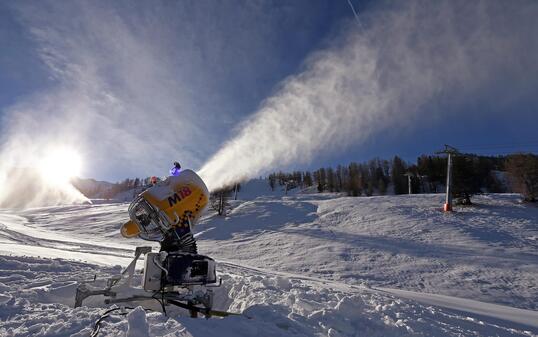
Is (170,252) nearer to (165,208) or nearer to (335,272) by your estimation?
(165,208)

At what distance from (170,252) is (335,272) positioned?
10.6 metres

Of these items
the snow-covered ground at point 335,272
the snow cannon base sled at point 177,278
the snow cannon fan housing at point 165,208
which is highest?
the snow cannon fan housing at point 165,208

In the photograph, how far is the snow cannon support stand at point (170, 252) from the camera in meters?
4.75

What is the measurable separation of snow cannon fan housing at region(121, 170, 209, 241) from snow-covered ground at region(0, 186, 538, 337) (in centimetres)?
144

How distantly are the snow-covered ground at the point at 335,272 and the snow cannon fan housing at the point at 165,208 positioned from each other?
1440 millimetres

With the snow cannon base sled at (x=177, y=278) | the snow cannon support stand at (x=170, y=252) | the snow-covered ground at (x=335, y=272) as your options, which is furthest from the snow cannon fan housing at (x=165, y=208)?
the snow-covered ground at (x=335, y=272)

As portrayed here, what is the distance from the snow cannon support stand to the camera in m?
4.75

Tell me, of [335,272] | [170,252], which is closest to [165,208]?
[170,252]

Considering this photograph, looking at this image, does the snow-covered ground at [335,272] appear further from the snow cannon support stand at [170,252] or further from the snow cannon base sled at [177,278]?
the snow cannon support stand at [170,252]

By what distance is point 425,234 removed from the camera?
20.1 m

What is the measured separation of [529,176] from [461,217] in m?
10.3

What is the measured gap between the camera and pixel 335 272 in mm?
13805

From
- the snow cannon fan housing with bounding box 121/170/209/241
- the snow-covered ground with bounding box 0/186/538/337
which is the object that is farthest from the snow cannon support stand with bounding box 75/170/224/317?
the snow-covered ground with bounding box 0/186/538/337

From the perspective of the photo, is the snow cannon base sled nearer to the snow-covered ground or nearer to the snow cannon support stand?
the snow cannon support stand
